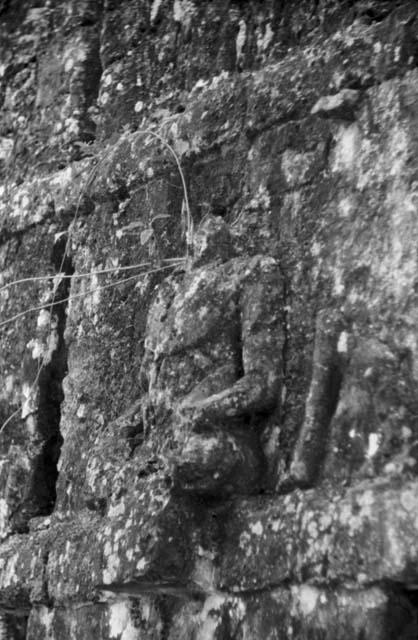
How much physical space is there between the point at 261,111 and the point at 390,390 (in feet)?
3.71

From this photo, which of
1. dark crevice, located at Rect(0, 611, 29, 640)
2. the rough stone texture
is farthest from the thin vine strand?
dark crevice, located at Rect(0, 611, 29, 640)

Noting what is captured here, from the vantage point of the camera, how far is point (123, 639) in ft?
11.2

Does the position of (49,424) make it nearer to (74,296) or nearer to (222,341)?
(74,296)

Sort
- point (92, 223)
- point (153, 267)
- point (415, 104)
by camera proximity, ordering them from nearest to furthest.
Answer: point (415, 104), point (153, 267), point (92, 223)

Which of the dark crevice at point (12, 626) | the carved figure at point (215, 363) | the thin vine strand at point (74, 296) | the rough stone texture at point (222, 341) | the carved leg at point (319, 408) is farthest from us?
the dark crevice at point (12, 626)

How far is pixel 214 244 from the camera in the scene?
11.5 ft

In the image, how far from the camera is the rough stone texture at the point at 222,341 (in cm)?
289

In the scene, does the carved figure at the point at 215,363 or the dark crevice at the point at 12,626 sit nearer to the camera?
the carved figure at the point at 215,363

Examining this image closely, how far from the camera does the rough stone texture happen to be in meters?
2.89

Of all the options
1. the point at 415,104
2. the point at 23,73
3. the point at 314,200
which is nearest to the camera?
the point at 415,104

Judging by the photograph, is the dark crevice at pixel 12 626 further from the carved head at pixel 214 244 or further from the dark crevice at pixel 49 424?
the carved head at pixel 214 244

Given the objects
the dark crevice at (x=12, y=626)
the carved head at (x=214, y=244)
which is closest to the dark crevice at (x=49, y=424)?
the dark crevice at (x=12, y=626)

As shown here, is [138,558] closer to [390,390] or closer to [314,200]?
[390,390]

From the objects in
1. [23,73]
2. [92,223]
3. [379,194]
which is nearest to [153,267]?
[92,223]
